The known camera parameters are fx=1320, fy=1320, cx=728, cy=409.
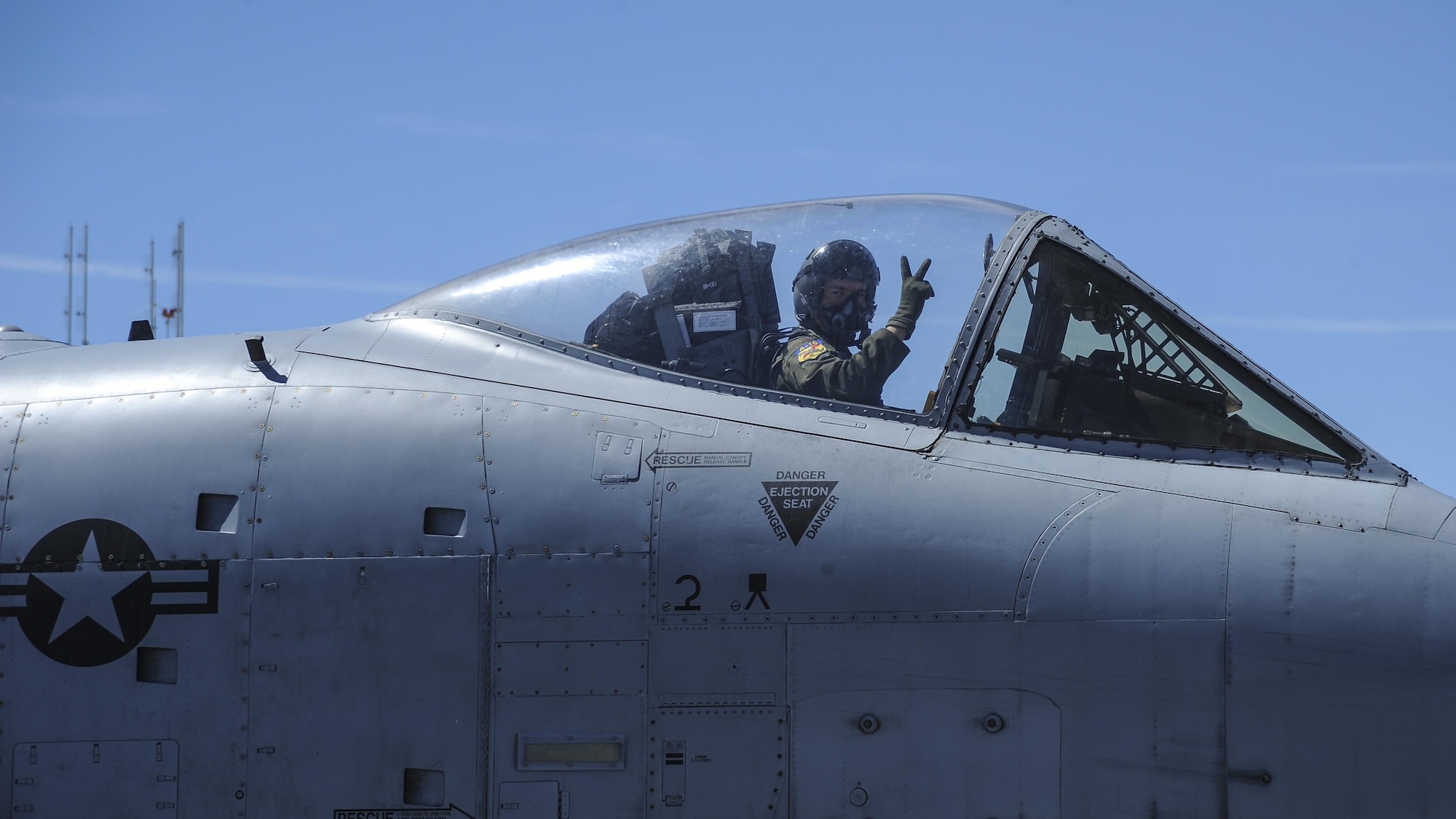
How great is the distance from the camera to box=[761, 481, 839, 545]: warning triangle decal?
625 centimetres

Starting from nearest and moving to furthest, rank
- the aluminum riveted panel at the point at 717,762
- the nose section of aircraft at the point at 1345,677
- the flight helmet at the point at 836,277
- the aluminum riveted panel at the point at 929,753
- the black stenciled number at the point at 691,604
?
the nose section of aircraft at the point at 1345,677, the aluminum riveted panel at the point at 929,753, the aluminum riveted panel at the point at 717,762, the black stenciled number at the point at 691,604, the flight helmet at the point at 836,277

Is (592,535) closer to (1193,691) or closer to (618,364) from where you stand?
(618,364)

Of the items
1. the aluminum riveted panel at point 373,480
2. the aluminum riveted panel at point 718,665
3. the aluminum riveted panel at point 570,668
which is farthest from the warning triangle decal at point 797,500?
the aluminum riveted panel at point 373,480

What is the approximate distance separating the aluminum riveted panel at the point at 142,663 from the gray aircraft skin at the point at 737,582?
0.06 ft

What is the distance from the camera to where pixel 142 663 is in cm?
648

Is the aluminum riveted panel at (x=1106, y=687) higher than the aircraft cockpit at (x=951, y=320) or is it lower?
lower

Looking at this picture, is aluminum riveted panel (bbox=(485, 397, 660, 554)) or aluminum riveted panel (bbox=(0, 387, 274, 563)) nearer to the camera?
aluminum riveted panel (bbox=(485, 397, 660, 554))

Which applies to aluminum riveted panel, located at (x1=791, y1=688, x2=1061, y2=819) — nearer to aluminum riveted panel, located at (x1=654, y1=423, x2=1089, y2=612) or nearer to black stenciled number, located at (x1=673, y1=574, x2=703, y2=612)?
aluminum riveted panel, located at (x1=654, y1=423, x2=1089, y2=612)

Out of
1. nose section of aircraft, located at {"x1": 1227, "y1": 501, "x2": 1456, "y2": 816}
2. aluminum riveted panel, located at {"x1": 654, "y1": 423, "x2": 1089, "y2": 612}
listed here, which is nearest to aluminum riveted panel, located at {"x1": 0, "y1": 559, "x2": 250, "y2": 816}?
aluminum riveted panel, located at {"x1": 654, "y1": 423, "x2": 1089, "y2": 612}

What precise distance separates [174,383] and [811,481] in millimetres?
3465

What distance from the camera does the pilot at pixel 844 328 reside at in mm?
6832

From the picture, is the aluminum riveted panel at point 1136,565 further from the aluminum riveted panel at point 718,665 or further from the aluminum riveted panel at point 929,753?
the aluminum riveted panel at point 718,665

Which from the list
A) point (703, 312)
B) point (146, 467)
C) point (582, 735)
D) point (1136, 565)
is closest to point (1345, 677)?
point (1136, 565)

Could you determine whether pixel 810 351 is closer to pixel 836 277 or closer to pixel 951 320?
pixel 836 277
